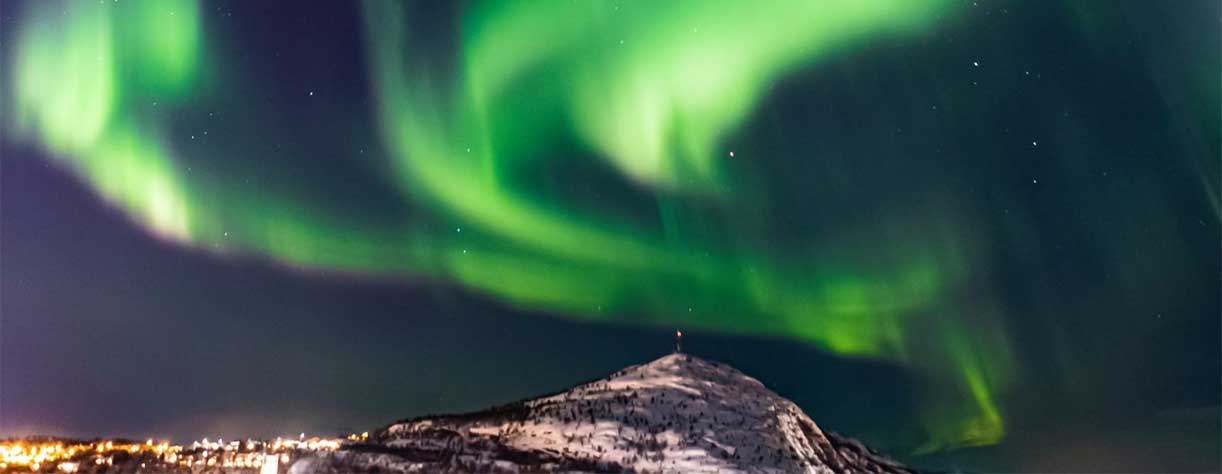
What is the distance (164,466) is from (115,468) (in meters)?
10.6

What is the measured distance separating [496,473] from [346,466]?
29933mm

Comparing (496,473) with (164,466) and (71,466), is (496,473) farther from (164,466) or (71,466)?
(71,466)

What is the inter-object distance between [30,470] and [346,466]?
5926 cm

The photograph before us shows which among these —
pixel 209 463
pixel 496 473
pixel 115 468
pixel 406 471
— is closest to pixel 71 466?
pixel 115 468

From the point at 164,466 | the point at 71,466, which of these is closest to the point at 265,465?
the point at 164,466

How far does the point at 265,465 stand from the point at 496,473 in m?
44.9

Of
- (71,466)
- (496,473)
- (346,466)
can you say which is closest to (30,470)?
(71,466)

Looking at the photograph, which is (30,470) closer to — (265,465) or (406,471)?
(265,465)

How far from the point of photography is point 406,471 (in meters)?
196

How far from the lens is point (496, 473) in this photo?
200 metres

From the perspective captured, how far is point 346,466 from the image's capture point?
19588 centimetres

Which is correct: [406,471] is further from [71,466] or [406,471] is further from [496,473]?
[71,466]

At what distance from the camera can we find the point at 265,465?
622 feet

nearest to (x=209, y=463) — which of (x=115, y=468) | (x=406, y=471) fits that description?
(x=115, y=468)
